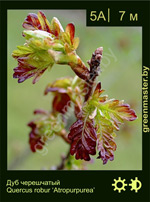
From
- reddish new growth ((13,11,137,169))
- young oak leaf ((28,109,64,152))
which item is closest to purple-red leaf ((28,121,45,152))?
young oak leaf ((28,109,64,152))

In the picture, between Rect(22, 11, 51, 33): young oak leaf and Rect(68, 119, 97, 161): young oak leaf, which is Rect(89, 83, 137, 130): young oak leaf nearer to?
Rect(68, 119, 97, 161): young oak leaf

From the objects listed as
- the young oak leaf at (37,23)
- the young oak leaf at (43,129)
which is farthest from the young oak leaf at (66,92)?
the young oak leaf at (37,23)

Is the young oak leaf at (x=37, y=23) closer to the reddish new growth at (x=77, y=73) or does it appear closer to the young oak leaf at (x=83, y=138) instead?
the reddish new growth at (x=77, y=73)

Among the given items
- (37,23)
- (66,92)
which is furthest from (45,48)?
(66,92)

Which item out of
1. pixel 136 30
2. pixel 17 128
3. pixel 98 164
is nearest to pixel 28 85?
pixel 17 128

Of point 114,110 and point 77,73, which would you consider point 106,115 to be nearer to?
point 114,110

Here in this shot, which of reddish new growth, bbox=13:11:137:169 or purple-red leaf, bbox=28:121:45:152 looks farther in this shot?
purple-red leaf, bbox=28:121:45:152

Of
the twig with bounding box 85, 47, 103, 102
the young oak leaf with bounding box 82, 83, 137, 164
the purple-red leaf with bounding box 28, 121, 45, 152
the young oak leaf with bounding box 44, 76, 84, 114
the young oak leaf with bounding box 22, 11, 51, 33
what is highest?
the young oak leaf with bounding box 22, 11, 51, 33

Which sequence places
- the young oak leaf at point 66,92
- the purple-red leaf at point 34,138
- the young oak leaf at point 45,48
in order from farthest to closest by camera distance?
the purple-red leaf at point 34,138 → the young oak leaf at point 66,92 → the young oak leaf at point 45,48
